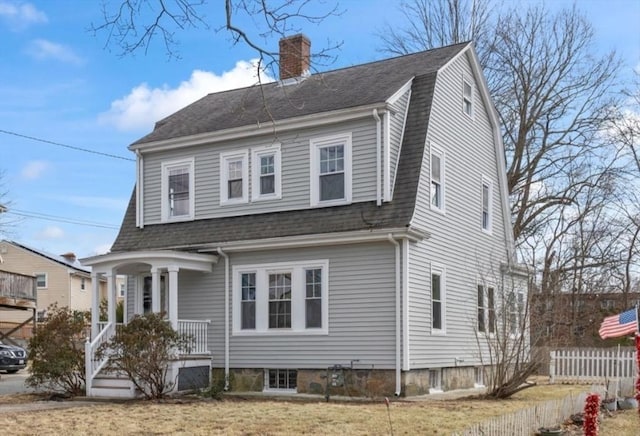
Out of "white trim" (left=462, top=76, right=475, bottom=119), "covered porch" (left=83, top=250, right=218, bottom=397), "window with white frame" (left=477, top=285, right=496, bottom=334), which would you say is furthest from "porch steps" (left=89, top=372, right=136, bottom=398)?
"white trim" (left=462, top=76, right=475, bottom=119)

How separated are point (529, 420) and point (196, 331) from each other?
10.1m

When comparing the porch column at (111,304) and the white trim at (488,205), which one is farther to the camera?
the white trim at (488,205)

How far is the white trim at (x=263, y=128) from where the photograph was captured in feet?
58.7

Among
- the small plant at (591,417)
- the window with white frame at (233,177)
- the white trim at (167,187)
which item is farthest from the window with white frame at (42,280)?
the small plant at (591,417)

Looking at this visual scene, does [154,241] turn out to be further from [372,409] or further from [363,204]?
[372,409]

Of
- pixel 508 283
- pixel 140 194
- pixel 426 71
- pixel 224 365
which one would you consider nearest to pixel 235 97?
pixel 140 194

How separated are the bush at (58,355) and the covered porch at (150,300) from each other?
369 mm

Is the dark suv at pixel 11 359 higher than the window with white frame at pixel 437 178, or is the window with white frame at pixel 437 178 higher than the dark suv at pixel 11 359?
the window with white frame at pixel 437 178

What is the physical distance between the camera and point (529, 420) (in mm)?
10992

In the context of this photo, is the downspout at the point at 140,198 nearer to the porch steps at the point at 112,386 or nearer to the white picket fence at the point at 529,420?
the porch steps at the point at 112,386

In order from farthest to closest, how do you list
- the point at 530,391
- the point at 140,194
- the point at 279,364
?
the point at 140,194 < the point at 530,391 < the point at 279,364

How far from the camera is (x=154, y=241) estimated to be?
20672mm

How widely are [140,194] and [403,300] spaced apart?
8.43m

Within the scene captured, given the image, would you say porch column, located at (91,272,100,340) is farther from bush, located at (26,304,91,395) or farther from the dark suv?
the dark suv
